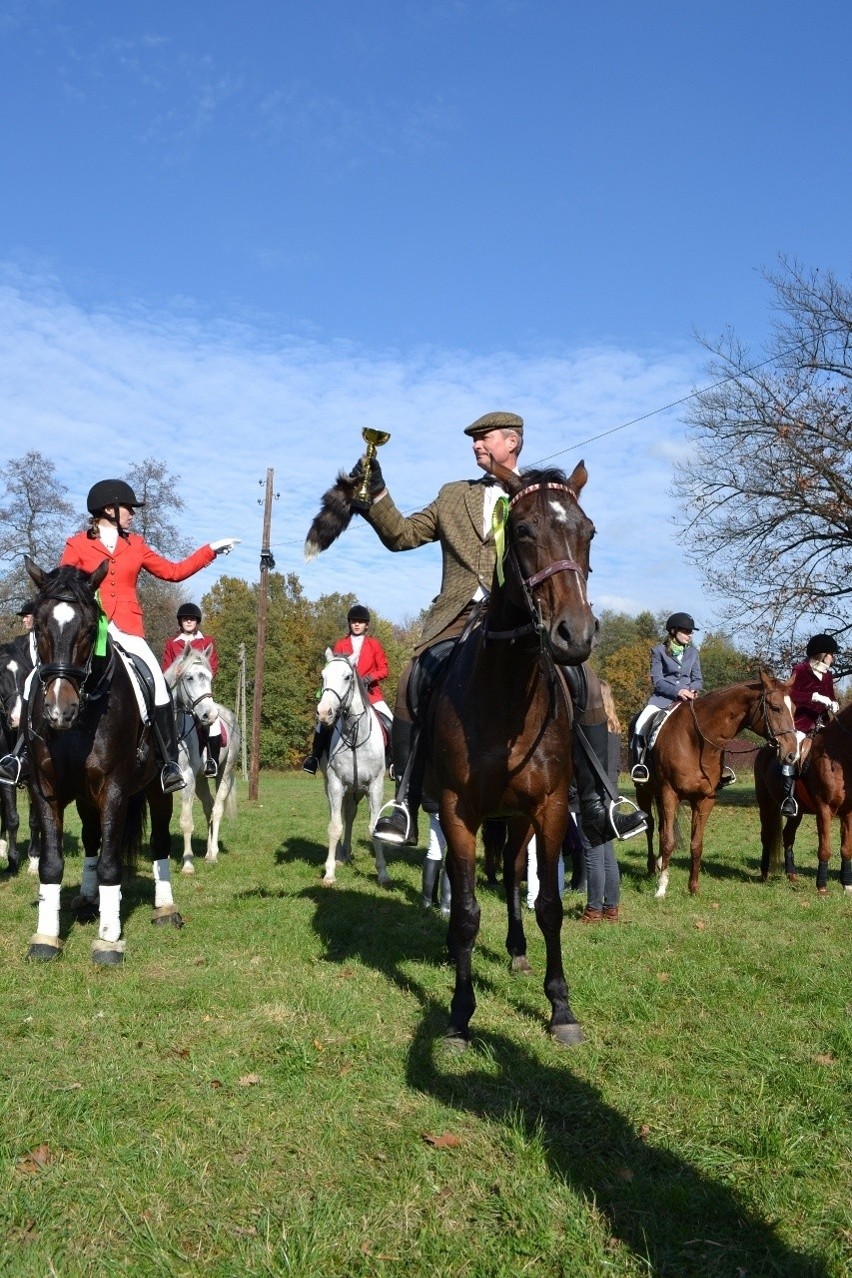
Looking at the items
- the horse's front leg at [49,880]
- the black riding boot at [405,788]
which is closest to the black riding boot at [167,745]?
the horse's front leg at [49,880]

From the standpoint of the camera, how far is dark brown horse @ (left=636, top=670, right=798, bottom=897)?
1105 cm

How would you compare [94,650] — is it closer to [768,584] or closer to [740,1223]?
[740,1223]

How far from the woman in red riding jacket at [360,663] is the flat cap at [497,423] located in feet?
21.8

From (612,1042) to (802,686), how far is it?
8.86 metres

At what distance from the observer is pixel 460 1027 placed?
206 inches

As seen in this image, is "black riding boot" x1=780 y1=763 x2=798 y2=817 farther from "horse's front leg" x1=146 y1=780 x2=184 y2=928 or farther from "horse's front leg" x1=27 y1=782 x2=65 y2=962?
"horse's front leg" x1=27 y1=782 x2=65 y2=962

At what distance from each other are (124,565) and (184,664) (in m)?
4.97

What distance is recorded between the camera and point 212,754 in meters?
13.6

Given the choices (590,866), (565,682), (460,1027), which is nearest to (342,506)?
(565,682)

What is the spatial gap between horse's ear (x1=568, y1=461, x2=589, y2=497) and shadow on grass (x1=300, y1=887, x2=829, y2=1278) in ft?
9.50

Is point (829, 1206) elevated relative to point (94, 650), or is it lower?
lower

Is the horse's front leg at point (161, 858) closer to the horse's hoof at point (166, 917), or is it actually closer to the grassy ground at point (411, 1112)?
the horse's hoof at point (166, 917)

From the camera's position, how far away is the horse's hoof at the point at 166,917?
329 inches

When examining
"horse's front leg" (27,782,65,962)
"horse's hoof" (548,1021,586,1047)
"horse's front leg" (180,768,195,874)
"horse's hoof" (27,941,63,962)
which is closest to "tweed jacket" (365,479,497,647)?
"horse's hoof" (548,1021,586,1047)
